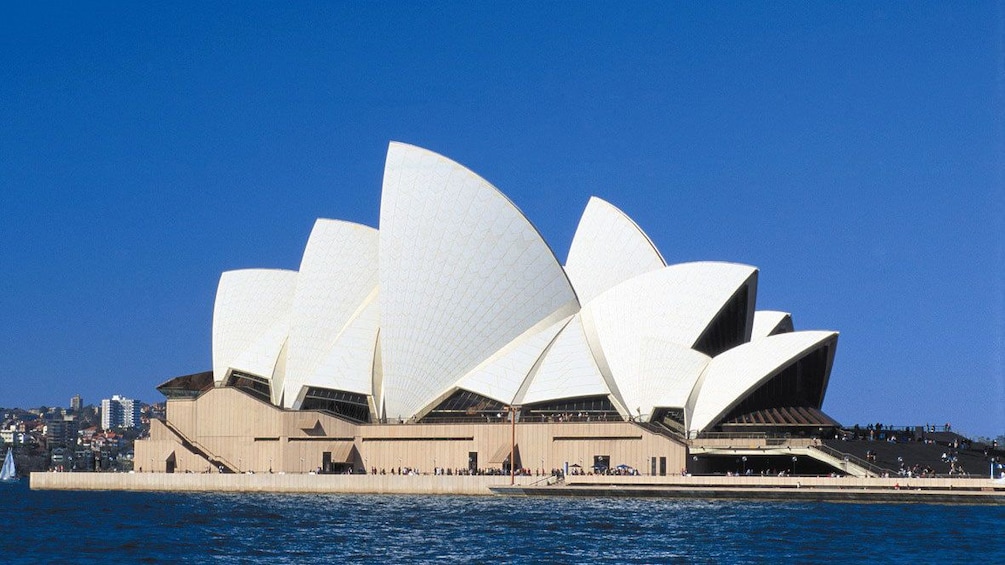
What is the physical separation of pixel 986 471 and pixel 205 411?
41.7 m

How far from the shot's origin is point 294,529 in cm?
4800

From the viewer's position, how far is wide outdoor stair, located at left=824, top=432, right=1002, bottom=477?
64812 millimetres

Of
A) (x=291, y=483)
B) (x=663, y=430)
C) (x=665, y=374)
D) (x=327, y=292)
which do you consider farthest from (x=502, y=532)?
(x=327, y=292)

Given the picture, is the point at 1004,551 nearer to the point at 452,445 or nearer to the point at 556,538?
the point at 556,538

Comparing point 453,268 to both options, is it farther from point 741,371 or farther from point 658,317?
point 741,371

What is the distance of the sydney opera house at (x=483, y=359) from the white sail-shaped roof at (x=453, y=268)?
0.07m

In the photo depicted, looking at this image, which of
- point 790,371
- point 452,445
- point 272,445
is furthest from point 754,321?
point 272,445

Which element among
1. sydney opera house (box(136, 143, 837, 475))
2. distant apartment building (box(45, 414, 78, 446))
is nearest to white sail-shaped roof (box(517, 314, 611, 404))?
sydney opera house (box(136, 143, 837, 475))

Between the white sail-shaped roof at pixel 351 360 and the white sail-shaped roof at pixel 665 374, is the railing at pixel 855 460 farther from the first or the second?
the white sail-shaped roof at pixel 351 360

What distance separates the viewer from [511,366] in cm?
7162

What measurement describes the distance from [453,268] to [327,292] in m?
8.60

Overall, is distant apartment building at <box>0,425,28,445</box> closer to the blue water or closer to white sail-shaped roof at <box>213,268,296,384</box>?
white sail-shaped roof at <box>213,268,296,384</box>

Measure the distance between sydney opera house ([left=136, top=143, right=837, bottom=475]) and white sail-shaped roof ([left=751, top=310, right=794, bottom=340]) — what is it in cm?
14

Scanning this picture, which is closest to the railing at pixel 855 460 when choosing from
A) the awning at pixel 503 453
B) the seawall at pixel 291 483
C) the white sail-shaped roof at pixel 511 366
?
the seawall at pixel 291 483
